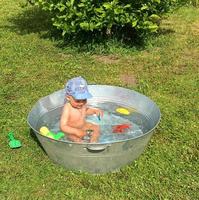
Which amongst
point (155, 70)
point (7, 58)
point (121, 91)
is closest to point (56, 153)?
point (121, 91)

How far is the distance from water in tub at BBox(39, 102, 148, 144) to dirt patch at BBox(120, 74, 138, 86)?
3.69 feet

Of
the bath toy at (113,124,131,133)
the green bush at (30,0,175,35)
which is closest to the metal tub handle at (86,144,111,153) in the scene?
the bath toy at (113,124,131,133)

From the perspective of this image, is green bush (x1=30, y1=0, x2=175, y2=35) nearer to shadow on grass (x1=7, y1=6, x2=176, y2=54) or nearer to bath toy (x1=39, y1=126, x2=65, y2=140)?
shadow on grass (x1=7, y1=6, x2=176, y2=54)

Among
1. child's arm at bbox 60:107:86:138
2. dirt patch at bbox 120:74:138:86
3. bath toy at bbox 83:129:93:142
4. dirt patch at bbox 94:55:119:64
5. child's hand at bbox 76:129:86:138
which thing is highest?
child's arm at bbox 60:107:86:138

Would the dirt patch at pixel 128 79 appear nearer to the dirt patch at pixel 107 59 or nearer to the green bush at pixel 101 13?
the dirt patch at pixel 107 59

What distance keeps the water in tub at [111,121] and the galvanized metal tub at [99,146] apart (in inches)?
1.3

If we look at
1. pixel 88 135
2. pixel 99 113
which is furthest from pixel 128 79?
pixel 88 135

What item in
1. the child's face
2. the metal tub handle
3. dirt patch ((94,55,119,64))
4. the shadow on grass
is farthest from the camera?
the shadow on grass

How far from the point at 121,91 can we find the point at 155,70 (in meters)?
1.81

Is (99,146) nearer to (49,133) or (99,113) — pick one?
(49,133)

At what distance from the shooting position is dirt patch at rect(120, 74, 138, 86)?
6.01 m

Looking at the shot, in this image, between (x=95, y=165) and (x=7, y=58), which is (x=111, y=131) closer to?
(x=95, y=165)

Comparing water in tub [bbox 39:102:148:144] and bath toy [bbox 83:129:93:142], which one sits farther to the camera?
water in tub [bbox 39:102:148:144]

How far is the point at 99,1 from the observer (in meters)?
6.43
